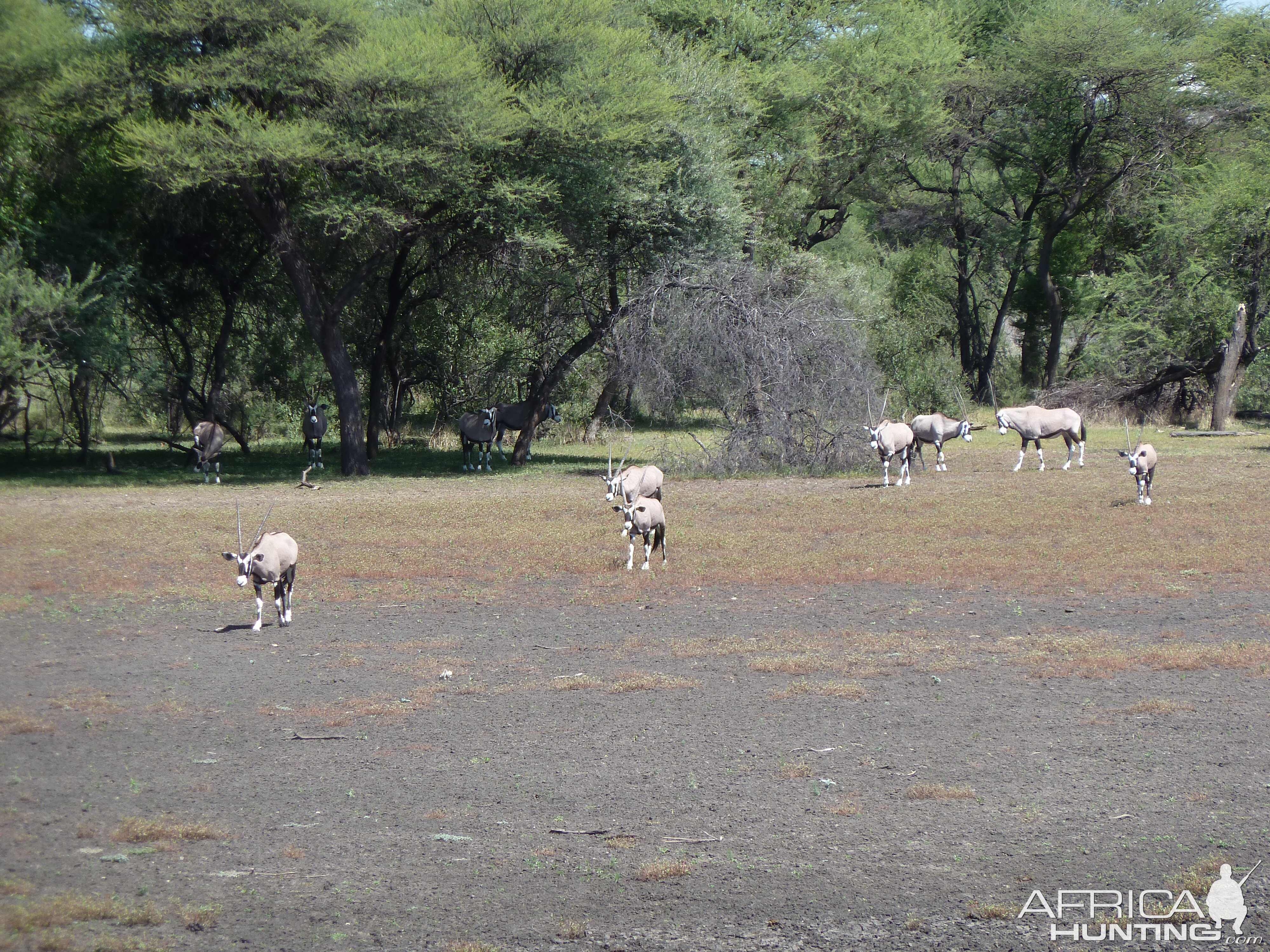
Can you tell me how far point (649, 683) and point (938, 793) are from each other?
3.38 m

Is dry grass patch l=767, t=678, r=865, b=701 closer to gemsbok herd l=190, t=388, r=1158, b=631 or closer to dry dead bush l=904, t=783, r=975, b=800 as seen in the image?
dry dead bush l=904, t=783, r=975, b=800

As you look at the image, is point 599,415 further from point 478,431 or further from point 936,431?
point 936,431

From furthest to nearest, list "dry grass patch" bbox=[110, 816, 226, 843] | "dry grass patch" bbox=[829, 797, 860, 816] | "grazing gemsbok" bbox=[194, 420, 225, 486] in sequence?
1. "grazing gemsbok" bbox=[194, 420, 225, 486]
2. "dry grass patch" bbox=[829, 797, 860, 816]
3. "dry grass patch" bbox=[110, 816, 226, 843]

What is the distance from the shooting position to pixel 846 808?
7340 millimetres

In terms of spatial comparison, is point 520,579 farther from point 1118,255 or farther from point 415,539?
point 1118,255

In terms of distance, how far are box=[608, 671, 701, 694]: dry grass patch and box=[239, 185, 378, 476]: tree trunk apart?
2036 centimetres

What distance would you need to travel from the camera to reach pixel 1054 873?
251 inches

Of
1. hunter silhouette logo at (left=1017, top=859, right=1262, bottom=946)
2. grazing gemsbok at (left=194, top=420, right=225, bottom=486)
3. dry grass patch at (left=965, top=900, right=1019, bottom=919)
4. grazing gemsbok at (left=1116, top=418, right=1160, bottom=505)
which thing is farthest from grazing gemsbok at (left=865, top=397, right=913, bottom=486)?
dry grass patch at (left=965, top=900, right=1019, bottom=919)

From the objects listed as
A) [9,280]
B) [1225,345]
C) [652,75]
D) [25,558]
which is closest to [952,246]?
[1225,345]

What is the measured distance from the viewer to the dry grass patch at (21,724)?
29.0 feet

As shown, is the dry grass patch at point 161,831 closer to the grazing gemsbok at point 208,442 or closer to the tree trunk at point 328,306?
the grazing gemsbok at point 208,442

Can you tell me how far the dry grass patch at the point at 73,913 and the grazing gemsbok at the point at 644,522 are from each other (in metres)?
10.4

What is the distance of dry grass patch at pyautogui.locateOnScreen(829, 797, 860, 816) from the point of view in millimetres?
7254

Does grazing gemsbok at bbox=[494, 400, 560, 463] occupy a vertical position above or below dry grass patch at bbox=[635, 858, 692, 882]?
above
